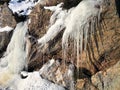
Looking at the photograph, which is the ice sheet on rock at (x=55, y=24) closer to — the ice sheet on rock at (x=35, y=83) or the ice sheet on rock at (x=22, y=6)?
the ice sheet on rock at (x=35, y=83)

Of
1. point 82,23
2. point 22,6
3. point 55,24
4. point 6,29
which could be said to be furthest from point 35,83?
point 22,6

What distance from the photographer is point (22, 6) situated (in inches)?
510

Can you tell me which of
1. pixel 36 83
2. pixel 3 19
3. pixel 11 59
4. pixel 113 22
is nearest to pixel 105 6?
pixel 113 22

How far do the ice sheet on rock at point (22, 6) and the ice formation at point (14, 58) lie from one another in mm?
459

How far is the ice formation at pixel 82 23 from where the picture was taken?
9164 millimetres

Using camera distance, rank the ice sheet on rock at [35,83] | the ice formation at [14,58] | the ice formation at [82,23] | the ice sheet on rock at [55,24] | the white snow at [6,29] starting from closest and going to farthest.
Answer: the ice formation at [82,23] → the ice sheet on rock at [35,83] → the ice sheet on rock at [55,24] → the ice formation at [14,58] → the white snow at [6,29]

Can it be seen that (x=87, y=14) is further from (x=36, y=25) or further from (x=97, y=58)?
(x=36, y=25)

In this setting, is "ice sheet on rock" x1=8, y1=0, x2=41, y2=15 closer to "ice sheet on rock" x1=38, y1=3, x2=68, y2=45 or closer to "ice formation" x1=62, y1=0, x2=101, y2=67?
"ice sheet on rock" x1=38, y1=3, x2=68, y2=45

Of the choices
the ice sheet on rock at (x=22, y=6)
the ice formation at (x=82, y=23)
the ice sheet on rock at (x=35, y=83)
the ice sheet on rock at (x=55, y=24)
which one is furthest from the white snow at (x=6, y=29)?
the ice formation at (x=82, y=23)

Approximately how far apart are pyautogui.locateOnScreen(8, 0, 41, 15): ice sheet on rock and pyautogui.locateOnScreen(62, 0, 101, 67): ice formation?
2.47 m

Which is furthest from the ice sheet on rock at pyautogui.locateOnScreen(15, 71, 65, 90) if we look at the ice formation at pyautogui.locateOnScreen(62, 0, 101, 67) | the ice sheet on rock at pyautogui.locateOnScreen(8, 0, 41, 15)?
the ice sheet on rock at pyautogui.locateOnScreen(8, 0, 41, 15)

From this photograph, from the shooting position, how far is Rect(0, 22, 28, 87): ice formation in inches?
431

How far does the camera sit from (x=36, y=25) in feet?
36.6

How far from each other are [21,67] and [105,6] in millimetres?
3211
